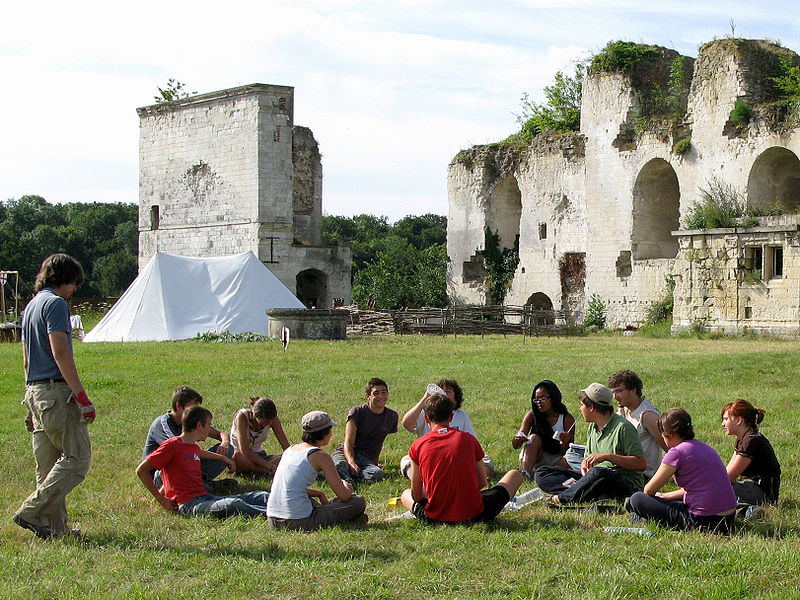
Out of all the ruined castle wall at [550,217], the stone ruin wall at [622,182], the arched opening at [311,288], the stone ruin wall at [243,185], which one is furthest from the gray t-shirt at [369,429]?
the arched opening at [311,288]

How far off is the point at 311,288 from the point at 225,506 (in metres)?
29.3

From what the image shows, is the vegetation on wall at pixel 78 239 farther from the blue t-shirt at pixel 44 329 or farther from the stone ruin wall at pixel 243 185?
the blue t-shirt at pixel 44 329

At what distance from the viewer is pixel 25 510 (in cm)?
613

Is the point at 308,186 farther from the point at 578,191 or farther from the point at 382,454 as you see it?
the point at 382,454

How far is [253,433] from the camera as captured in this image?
8625mm

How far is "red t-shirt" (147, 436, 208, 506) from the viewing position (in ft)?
23.0

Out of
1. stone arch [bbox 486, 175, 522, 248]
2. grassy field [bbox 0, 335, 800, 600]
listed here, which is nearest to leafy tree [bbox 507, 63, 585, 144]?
stone arch [bbox 486, 175, 522, 248]

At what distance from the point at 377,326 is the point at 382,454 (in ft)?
69.3

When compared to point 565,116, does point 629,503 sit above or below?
below

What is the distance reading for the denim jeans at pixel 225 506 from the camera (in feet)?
22.6

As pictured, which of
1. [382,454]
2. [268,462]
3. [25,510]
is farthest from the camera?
[382,454]

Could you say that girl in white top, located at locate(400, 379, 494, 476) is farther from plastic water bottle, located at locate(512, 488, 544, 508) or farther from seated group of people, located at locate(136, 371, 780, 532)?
plastic water bottle, located at locate(512, 488, 544, 508)

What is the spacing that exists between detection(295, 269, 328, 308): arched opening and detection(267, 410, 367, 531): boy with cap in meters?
28.9

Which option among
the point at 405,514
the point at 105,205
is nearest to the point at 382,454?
the point at 405,514
